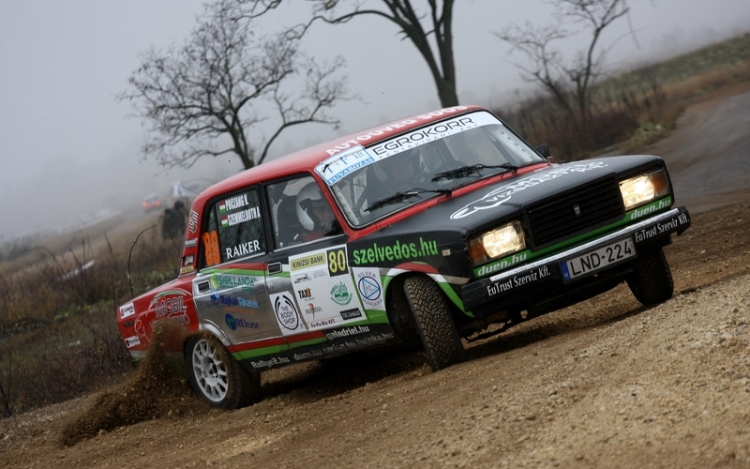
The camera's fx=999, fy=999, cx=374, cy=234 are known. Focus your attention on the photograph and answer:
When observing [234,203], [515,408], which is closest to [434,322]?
[515,408]

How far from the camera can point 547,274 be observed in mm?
6430

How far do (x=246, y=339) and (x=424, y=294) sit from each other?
197cm

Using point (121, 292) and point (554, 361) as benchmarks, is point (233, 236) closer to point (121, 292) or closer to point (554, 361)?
point (554, 361)

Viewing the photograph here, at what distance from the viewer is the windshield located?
719 cm

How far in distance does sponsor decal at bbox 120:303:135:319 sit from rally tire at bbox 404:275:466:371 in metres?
3.27

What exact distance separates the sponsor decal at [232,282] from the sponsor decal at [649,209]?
9.44ft

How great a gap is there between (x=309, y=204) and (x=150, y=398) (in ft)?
8.02

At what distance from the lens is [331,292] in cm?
717

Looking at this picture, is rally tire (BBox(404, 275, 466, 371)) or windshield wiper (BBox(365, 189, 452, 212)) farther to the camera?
windshield wiper (BBox(365, 189, 452, 212))

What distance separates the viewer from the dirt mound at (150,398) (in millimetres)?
8367

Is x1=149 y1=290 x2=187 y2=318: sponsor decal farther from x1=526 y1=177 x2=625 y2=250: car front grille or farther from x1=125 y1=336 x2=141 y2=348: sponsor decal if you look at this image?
x1=526 y1=177 x2=625 y2=250: car front grille

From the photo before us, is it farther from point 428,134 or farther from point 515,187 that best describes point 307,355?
point 515,187

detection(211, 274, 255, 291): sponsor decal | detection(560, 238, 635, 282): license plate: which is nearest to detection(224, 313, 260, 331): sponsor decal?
detection(211, 274, 255, 291): sponsor decal

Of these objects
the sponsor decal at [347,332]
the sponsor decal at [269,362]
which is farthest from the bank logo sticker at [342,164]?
the sponsor decal at [269,362]
